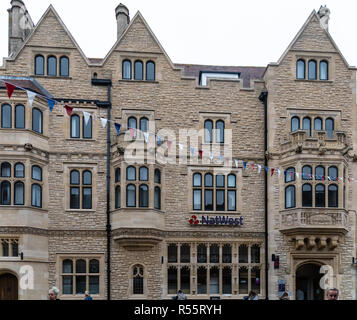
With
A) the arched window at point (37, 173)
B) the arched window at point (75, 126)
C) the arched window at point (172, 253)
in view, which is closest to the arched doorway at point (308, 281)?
the arched window at point (172, 253)

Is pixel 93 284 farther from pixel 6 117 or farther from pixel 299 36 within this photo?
pixel 299 36

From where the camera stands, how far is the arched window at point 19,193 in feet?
62.3

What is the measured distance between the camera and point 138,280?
19828 mm

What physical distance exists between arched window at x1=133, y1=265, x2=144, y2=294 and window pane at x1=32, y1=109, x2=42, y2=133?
6.68m

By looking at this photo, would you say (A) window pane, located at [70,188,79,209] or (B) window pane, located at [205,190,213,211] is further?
(B) window pane, located at [205,190,213,211]

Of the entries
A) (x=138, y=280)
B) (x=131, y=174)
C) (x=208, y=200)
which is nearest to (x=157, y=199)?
(x=131, y=174)

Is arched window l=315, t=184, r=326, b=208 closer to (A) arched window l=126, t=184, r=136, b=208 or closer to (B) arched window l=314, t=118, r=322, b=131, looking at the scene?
(B) arched window l=314, t=118, r=322, b=131

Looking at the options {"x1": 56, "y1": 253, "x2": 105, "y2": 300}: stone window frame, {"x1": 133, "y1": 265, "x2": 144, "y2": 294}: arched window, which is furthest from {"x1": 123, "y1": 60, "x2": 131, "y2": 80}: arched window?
{"x1": 133, "y1": 265, "x2": 144, "y2": 294}: arched window

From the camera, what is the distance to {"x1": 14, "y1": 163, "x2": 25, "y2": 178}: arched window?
19.1 metres

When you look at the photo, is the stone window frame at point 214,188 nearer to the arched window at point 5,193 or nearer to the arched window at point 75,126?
the arched window at point 75,126

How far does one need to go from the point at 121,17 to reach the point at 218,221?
10.3 m

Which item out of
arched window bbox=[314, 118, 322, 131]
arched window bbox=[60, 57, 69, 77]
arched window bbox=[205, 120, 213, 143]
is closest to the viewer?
arched window bbox=[60, 57, 69, 77]

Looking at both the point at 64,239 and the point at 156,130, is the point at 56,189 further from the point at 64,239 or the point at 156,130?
the point at 156,130
